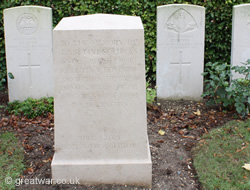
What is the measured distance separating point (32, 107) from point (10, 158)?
70.3 inches

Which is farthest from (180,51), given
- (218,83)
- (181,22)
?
(218,83)

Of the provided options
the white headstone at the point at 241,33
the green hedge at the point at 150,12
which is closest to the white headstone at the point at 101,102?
the white headstone at the point at 241,33

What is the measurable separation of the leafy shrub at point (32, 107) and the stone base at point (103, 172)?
7.72 ft

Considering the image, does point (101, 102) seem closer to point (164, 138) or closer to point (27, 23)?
point (164, 138)

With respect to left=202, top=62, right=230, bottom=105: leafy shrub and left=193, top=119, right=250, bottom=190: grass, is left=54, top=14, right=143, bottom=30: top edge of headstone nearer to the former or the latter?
left=193, top=119, right=250, bottom=190: grass

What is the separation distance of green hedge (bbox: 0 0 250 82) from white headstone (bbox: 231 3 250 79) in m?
1.35

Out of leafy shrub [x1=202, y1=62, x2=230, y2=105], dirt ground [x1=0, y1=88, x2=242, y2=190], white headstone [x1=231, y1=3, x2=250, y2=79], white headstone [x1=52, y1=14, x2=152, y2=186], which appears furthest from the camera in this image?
white headstone [x1=231, y1=3, x2=250, y2=79]

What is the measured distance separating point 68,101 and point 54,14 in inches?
188

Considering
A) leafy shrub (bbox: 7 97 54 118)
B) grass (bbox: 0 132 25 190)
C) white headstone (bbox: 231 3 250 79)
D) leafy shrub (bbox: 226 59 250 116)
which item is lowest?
grass (bbox: 0 132 25 190)

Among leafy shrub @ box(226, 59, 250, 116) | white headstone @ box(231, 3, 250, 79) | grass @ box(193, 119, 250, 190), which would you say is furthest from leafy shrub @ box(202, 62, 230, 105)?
grass @ box(193, 119, 250, 190)

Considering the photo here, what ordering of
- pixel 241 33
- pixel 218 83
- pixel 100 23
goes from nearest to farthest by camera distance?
pixel 100 23, pixel 218 83, pixel 241 33

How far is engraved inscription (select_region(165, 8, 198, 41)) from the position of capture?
605 centimetres

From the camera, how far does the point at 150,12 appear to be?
7.39 meters

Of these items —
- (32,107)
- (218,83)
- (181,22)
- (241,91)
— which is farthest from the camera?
(181,22)
